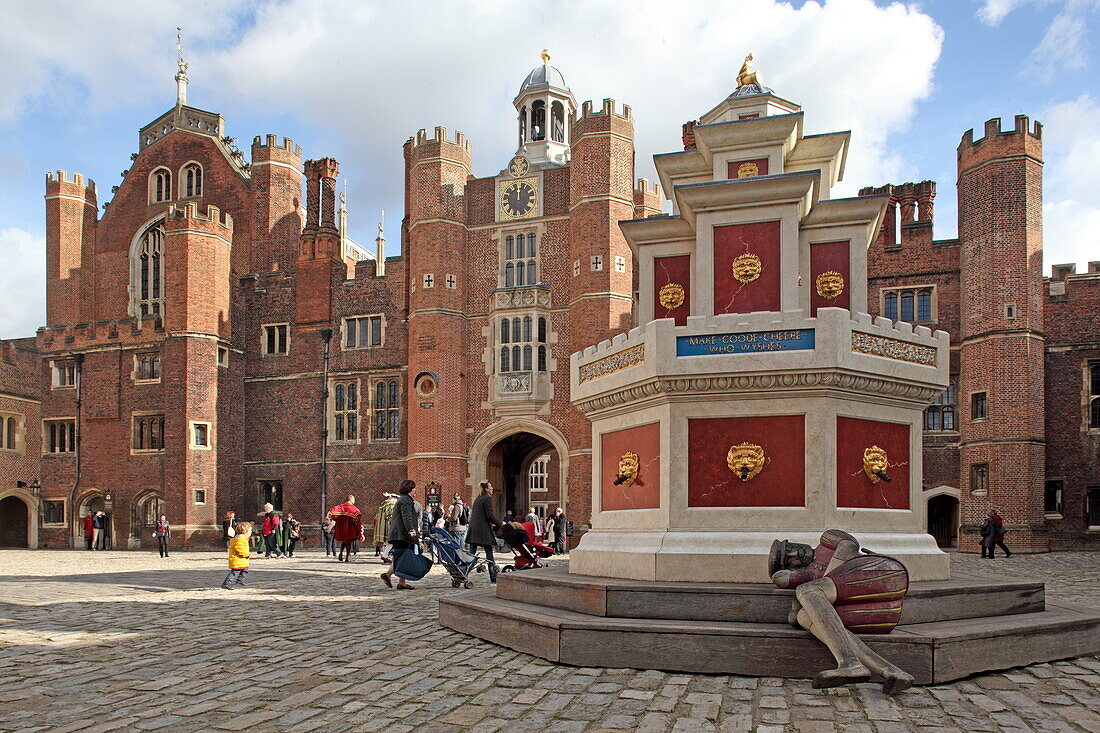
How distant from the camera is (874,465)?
8.59m

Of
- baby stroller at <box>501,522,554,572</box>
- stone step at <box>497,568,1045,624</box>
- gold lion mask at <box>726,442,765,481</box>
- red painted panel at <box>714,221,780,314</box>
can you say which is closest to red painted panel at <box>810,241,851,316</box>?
red painted panel at <box>714,221,780,314</box>

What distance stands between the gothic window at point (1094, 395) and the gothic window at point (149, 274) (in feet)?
122

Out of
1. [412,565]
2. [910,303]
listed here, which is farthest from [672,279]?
[910,303]

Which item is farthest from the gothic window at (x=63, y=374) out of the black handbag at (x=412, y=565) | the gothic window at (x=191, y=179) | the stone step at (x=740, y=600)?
the stone step at (x=740, y=600)

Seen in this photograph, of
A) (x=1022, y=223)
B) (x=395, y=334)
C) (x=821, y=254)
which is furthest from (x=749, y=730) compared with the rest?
(x=395, y=334)

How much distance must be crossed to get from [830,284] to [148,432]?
3168cm

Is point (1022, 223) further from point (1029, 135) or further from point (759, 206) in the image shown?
point (759, 206)

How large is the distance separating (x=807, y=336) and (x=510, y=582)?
157 inches

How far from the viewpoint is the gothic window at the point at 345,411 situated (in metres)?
34.6

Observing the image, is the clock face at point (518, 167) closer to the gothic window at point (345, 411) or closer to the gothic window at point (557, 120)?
the gothic window at point (557, 120)

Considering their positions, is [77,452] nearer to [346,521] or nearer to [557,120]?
[346,521]

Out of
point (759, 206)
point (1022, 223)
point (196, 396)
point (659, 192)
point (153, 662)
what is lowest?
point (153, 662)

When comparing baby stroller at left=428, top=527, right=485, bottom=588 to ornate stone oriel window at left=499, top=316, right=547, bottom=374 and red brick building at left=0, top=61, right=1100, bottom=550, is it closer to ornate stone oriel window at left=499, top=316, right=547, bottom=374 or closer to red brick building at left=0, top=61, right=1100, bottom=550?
red brick building at left=0, top=61, right=1100, bottom=550

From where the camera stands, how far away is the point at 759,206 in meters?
9.55
